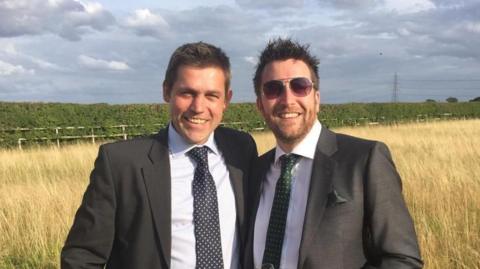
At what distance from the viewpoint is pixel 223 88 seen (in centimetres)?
275

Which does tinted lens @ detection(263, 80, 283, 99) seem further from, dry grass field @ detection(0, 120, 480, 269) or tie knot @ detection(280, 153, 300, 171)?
dry grass field @ detection(0, 120, 480, 269)

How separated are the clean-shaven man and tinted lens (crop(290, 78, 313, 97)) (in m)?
0.40

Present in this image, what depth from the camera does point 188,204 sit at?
251 centimetres

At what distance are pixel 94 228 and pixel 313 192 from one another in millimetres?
1027

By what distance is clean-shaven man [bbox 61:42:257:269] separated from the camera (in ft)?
7.93

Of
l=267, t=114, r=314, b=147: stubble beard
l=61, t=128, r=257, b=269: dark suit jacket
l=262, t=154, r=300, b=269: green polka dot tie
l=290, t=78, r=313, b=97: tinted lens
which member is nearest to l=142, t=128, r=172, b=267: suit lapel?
l=61, t=128, r=257, b=269: dark suit jacket

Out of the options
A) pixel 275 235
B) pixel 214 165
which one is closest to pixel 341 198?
pixel 275 235

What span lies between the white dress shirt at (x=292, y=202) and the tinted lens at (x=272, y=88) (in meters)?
0.25

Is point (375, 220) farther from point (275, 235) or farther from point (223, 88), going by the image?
point (223, 88)

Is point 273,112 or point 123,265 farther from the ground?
point 273,112

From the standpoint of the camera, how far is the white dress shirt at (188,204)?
2.45 meters

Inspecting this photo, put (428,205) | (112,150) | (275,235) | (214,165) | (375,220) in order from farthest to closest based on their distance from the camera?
(428,205) → (214,165) → (112,150) → (275,235) → (375,220)

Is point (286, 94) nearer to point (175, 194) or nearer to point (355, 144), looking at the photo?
point (355, 144)

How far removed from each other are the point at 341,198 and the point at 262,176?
22.0 inches
